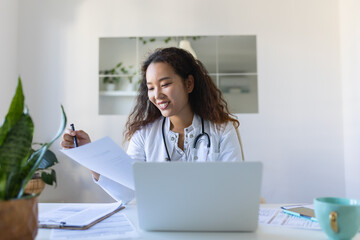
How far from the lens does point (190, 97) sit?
5.78 ft

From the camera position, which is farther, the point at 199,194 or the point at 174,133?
the point at 174,133

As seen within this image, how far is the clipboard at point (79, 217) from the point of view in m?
0.84

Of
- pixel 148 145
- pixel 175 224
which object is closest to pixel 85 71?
pixel 148 145

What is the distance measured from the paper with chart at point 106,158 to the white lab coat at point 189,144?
520 millimetres

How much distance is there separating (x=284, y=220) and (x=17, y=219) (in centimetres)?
68

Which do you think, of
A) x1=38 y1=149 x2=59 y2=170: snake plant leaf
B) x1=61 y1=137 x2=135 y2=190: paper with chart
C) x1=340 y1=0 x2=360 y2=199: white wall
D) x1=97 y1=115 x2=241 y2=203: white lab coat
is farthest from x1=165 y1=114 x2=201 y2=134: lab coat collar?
x1=340 y1=0 x2=360 y2=199: white wall

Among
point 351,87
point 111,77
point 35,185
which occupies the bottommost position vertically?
point 35,185

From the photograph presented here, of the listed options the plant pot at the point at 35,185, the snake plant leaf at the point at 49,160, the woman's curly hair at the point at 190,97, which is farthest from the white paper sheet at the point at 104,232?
the snake plant leaf at the point at 49,160

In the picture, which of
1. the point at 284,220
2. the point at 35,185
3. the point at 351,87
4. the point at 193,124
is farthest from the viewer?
the point at 351,87

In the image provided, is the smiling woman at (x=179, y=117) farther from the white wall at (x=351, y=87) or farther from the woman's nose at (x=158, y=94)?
the white wall at (x=351, y=87)

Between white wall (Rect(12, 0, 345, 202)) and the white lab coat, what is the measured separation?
1664 mm

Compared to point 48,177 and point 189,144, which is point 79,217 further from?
point 48,177

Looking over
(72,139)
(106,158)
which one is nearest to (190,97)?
(72,139)

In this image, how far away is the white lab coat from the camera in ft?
5.13
